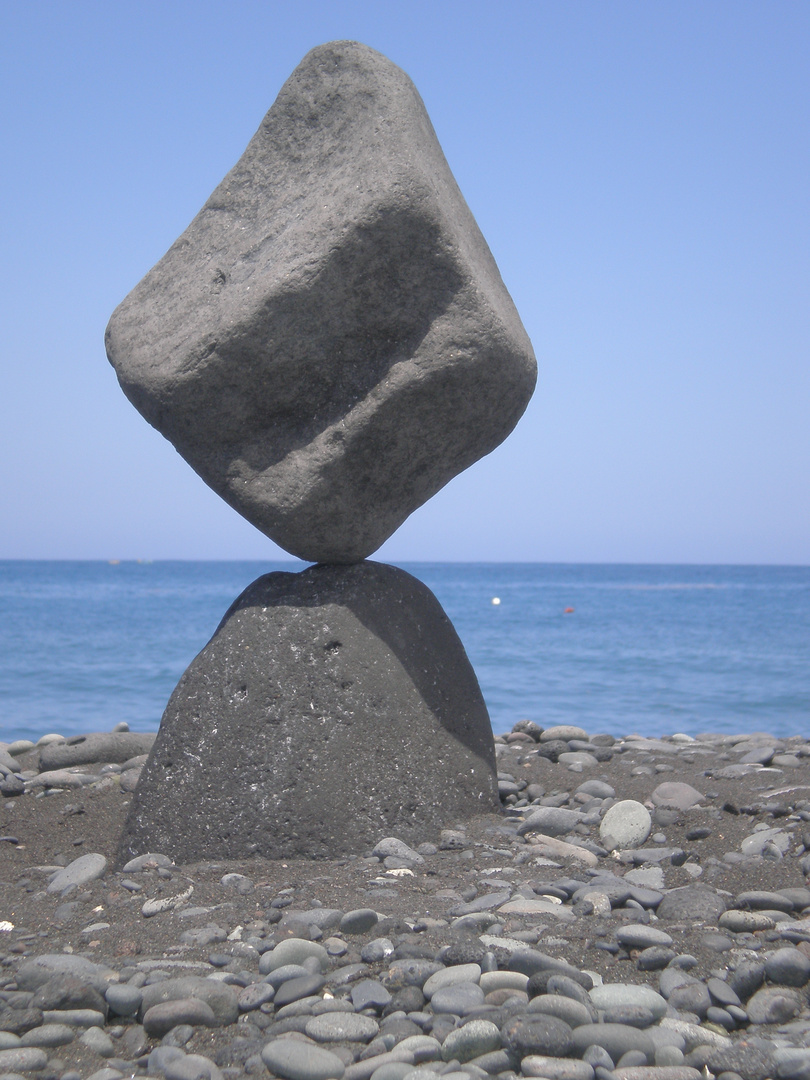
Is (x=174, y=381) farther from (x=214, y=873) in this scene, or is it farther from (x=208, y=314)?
(x=214, y=873)

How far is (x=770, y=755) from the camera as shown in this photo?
6207mm

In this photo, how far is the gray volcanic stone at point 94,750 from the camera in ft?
20.6

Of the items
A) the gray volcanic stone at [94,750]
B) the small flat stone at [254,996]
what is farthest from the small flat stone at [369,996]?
the gray volcanic stone at [94,750]

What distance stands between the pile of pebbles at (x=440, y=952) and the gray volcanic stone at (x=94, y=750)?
1409mm

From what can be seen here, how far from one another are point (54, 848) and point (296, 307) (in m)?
2.77

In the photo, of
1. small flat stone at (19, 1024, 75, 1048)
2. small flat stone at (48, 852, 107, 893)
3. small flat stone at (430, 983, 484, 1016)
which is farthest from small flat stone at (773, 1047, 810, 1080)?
small flat stone at (48, 852, 107, 893)

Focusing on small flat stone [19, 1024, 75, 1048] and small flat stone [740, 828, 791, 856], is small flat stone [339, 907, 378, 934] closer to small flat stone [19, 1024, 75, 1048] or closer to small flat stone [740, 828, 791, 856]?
small flat stone [19, 1024, 75, 1048]

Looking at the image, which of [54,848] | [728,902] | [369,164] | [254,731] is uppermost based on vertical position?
[369,164]

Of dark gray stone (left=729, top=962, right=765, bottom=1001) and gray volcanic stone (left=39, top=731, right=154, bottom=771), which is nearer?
dark gray stone (left=729, top=962, right=765, bottom=1001)

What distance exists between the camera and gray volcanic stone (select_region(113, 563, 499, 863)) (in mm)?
4090

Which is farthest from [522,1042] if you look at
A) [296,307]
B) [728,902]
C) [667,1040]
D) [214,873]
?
[296,307]

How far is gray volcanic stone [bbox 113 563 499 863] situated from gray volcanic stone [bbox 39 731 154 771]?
88.7 inches

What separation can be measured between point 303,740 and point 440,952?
1476 mm

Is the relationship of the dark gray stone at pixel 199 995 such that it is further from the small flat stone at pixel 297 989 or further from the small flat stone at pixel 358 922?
the small flat stone at pixel 358 922
